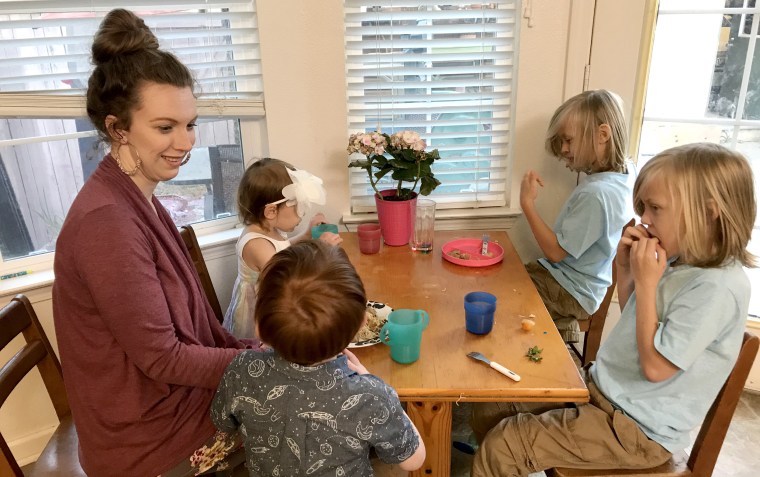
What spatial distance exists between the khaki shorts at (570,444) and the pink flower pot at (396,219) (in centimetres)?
85

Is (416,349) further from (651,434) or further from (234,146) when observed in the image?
(234,146)

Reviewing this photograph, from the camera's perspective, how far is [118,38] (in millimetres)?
1195

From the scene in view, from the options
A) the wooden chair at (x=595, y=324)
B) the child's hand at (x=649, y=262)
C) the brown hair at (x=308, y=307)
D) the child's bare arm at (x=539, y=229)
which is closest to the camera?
the brown hair at (x=308, y=307)

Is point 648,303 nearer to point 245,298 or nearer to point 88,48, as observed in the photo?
point 245,298

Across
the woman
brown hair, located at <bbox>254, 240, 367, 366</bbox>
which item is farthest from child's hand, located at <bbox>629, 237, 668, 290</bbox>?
the woman

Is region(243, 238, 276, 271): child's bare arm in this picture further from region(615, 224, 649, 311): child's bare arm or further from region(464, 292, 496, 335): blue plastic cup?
region(615, 224, 649, 311): child's bare arm

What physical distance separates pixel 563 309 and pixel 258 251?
3.85 ft

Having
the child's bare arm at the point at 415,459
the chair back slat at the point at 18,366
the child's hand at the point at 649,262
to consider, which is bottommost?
the child's bare arm at the point at 415,459

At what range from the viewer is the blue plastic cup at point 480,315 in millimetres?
1415

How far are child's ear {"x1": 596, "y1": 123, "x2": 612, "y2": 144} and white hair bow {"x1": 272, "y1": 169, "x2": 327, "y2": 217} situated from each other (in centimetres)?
102

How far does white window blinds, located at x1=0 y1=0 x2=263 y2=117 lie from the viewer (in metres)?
1.82

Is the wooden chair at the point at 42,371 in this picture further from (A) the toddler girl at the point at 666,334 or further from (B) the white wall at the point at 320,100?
(A) the toddler girl at the point at 666,334

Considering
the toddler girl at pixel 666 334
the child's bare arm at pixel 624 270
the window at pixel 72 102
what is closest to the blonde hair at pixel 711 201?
the toddler girl at pixel 666 334

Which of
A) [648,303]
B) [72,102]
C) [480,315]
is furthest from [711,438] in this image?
[72,102]
